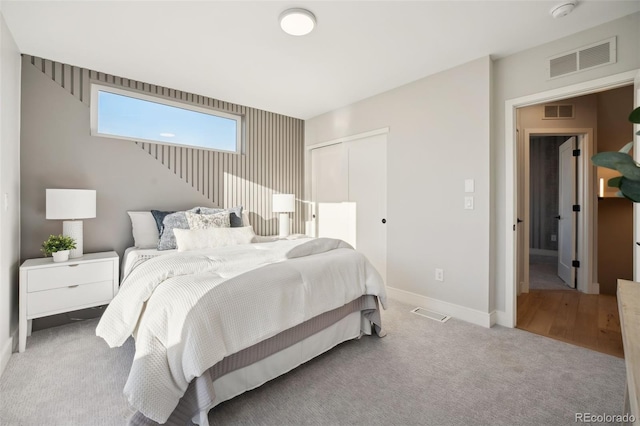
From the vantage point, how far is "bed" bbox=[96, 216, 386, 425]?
138 cm

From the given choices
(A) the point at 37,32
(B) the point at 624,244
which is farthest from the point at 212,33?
(B) the point at 624,244

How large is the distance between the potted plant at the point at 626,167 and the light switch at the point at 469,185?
220 cm

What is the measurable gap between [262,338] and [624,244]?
4.44 m

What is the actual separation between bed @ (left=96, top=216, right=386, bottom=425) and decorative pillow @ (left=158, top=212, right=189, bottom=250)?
428 mm

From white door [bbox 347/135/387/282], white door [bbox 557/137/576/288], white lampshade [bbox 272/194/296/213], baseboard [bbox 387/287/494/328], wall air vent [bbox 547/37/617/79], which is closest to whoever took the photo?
wall air vent [bbox 547/37/617/79]

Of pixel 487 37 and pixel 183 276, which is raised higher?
pixel 487 37

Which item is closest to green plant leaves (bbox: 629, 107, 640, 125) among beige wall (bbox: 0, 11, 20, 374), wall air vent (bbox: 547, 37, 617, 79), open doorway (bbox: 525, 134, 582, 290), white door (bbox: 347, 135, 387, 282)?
wall air vent (bbox: 547, 37, 617, 79)

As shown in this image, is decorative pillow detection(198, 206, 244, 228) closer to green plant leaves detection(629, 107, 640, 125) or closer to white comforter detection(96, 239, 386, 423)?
white comforter detection(96, 239, 386, 423)

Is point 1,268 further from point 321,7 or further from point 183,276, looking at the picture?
point 321,7

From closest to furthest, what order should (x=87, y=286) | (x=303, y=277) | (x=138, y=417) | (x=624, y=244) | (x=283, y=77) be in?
(x=138, y=417) < (x=303, y=277) < (x=87, y=286) < (x=283, y=77) < (x=624, y=244)

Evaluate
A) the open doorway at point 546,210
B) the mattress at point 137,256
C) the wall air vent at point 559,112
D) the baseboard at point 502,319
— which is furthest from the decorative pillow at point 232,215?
the open doorway at point 546,210

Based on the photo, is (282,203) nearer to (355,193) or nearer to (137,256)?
(355,193)

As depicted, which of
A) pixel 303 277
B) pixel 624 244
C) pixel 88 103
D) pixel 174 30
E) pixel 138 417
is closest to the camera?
pixel 138 417

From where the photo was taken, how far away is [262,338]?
5.50ft
